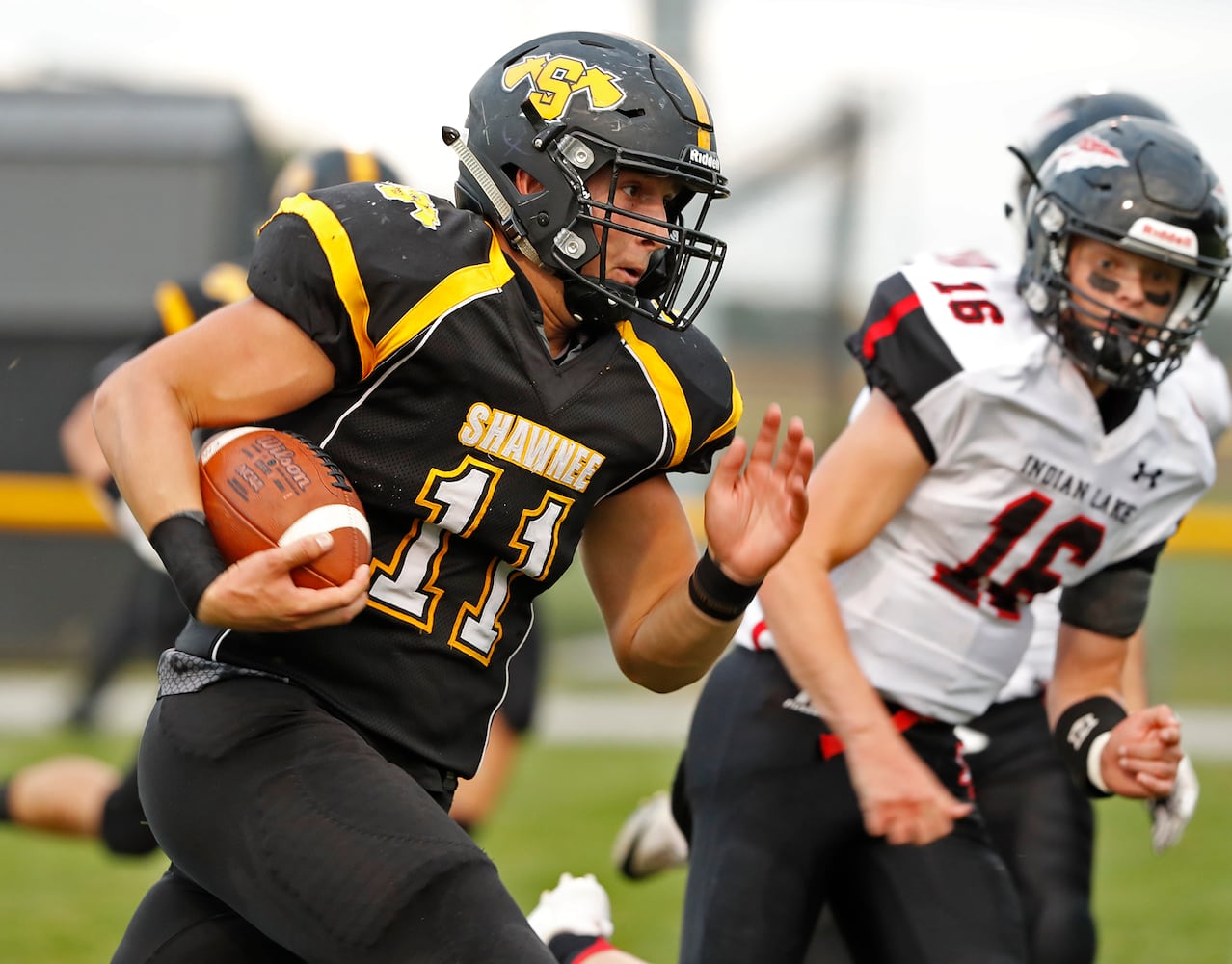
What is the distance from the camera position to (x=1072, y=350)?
344cm

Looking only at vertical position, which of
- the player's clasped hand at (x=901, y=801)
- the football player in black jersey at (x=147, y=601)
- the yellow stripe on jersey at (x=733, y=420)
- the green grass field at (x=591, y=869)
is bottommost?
the green grass field at (x=591, y=869)

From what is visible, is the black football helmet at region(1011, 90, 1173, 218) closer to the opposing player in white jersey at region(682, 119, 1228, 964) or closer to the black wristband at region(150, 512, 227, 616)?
the opposing player in white jersey at region(682, 119, 1228, 964)

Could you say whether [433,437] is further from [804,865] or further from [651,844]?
[651,844]

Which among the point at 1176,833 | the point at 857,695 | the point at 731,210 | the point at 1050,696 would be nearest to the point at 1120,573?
the point at 1050,696

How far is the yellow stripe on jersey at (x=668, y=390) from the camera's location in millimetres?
2863

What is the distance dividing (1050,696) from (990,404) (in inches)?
30.5

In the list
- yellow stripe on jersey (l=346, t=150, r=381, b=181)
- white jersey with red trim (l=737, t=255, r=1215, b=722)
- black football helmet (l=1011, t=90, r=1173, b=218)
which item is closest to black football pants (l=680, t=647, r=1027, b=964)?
white jersey with red trim (l=737, t=255, r=1215, b=722)

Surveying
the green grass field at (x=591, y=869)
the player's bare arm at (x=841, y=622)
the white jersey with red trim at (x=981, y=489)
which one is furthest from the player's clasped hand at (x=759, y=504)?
the green grass field at (x=591, y=869)

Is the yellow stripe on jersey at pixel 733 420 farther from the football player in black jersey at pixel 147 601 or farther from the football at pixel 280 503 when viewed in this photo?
the football player in black jersey at pixel 147 601

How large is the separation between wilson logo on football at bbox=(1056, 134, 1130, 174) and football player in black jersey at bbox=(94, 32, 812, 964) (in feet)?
3.44

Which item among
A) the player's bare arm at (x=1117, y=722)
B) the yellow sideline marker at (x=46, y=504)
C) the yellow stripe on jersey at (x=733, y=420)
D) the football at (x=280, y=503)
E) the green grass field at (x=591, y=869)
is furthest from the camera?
the yellow sideline marker at (x=46, y=504)

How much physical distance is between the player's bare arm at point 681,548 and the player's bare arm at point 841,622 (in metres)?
0.26

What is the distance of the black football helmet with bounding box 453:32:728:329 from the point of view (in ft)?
9.12

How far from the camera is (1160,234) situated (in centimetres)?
336
